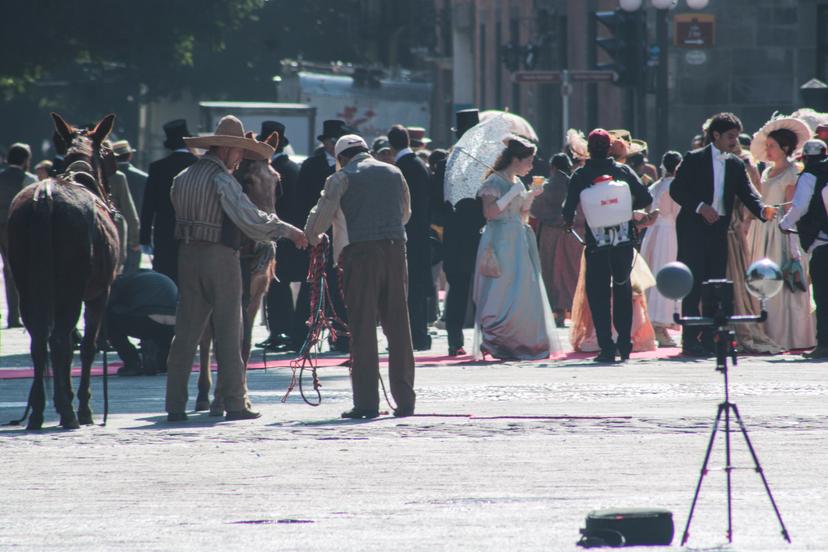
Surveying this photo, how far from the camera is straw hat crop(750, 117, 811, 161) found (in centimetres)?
1655

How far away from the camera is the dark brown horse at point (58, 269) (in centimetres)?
1146

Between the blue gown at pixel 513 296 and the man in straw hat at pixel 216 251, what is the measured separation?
4178 millimetres

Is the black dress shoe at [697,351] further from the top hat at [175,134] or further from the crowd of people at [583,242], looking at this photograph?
the top hat at [175,134]

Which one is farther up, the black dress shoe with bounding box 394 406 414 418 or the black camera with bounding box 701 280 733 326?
the black camera with bounding box 701 280 733 326

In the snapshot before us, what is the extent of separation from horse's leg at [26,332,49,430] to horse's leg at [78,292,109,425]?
281 millimetres

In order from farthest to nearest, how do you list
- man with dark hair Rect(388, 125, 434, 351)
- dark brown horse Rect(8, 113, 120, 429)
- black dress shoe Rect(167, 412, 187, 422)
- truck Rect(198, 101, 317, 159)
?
truck Rect(198, 101, 317, 159)
man with dark hair Rect(388, 125, 434, 351)
black dress shoe Rect(167, 412, 187, 422)
dark brown horse Rect(8, 113, 120, 429)

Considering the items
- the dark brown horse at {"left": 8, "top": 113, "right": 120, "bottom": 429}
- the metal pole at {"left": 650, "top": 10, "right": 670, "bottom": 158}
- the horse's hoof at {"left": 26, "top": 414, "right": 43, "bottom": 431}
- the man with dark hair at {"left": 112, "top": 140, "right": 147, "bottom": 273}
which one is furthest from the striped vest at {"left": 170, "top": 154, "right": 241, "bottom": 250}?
the metal pole at {"left": 650, "top": 10, "right": 670, "bottom": 158}

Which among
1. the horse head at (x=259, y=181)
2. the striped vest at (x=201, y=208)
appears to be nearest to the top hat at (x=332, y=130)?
the horse head at (x=259, y=181)

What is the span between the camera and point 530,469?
31.6 ft

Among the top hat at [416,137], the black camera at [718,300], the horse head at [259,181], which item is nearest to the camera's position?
the black camera at [718,300]

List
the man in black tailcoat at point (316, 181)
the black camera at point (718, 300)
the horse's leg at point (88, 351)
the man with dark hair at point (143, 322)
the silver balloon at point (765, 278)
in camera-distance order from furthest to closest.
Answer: the man in black tailcoat at point (316, 181) < the man with dark hair at point (143, 322) < the horse's leg at point (88, 351) < the black camera at point (718, 300) < the silver balloon at point (765, 278)

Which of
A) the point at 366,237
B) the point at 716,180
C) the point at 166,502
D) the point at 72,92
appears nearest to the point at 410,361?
the point at 366,237

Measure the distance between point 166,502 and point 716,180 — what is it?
8211 mm

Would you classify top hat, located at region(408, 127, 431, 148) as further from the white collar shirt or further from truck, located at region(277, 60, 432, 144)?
truck, located at region(277, 60, 432, 144)
